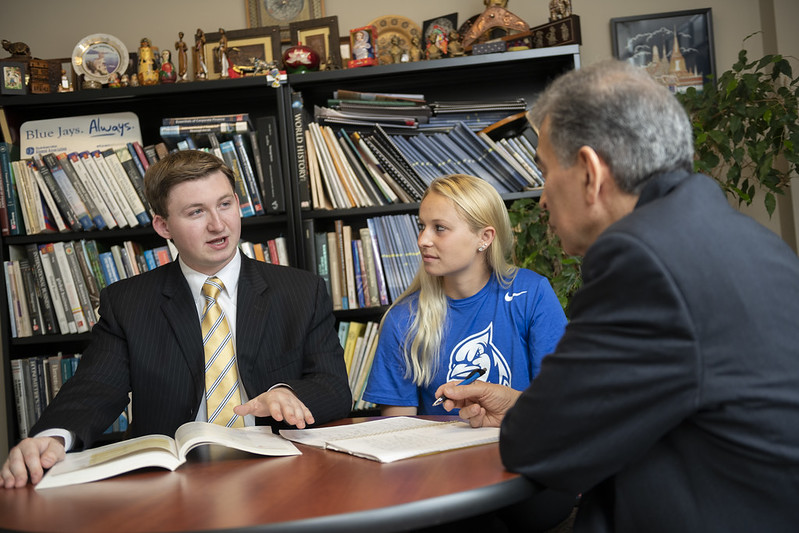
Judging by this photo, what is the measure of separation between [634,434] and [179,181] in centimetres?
137

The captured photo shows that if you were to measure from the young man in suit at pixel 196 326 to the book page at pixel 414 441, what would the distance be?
0.33 meters

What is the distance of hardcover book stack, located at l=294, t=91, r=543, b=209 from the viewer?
267 cm

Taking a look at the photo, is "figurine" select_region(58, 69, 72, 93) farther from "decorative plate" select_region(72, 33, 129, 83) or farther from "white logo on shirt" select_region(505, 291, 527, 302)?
"white logo on shirt" select_region(505, 291, 527, 302)

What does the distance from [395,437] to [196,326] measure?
28.7 inches

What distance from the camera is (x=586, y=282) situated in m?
0.90

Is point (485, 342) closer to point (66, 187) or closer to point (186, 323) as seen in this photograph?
point (186, 323)

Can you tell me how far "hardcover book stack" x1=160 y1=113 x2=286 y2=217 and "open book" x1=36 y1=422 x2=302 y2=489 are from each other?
58.2 inches

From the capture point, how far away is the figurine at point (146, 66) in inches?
106

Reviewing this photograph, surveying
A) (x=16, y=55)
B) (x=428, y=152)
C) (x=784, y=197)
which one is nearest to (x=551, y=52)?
(x=428, y=152)

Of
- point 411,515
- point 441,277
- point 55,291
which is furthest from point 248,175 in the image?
point 411,515

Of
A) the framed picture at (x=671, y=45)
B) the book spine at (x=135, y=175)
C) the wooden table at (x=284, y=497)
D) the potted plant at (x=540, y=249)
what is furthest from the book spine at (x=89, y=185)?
the framed picture at (x=671, y=45)

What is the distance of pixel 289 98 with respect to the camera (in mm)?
2650

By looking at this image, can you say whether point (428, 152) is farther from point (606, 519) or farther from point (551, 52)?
point (606, 519)

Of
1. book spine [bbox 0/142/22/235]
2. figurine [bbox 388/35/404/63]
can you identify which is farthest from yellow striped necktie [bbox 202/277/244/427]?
figurine [bbox 388/35/404/63]
